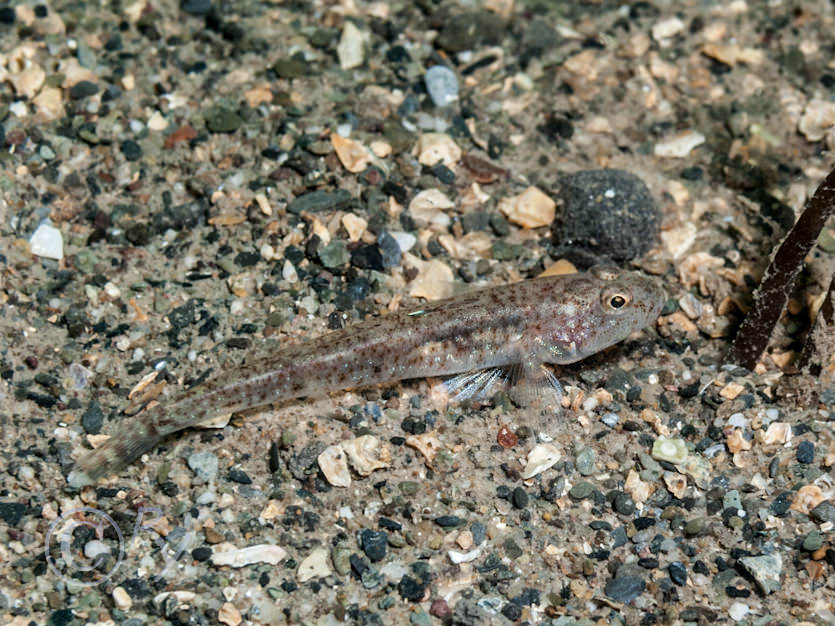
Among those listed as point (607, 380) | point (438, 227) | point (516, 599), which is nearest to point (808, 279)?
point (607, 380)

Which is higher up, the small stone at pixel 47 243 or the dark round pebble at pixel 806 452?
the small stone at pixel 47 243

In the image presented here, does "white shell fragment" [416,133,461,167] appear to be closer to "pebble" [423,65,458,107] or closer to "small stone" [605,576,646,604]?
"pebble" [423,65,458,107]

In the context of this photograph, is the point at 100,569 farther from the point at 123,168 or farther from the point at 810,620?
the point at 810,620

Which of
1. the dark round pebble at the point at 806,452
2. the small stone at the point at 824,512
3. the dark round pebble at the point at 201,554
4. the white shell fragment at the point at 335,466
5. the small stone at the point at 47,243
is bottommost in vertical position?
the dark round pebble at the point at 201,554

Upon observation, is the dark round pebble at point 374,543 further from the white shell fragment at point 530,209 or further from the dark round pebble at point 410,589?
the white shell fragment at point 530,209

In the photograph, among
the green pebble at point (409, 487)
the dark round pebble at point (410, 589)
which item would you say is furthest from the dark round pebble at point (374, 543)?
the green pebble at point (409, 487)

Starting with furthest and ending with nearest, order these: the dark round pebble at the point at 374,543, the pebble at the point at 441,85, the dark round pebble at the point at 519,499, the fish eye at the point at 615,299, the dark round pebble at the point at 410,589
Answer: the pebble at the point at 441,85, the fish eye at the point at 615,299, the dark round pebble at the point at 519,499, the dark round pebble at the point at 374,543, the dark round pebble at the point at 410,589
